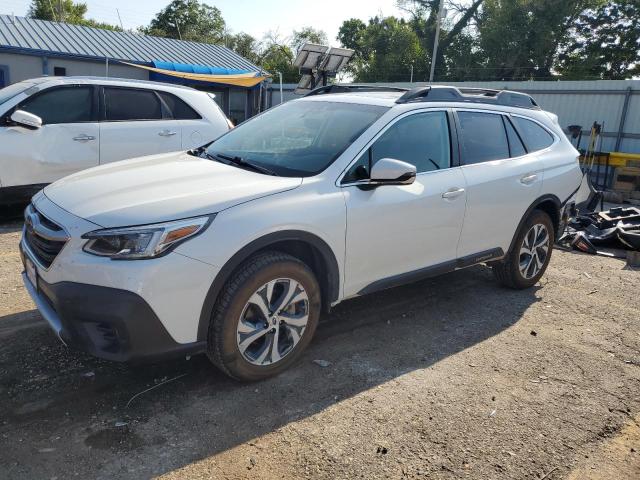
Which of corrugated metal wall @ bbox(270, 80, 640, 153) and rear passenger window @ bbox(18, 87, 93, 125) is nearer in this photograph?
rear passenger window @ bbox(18, 87, 93, 125)

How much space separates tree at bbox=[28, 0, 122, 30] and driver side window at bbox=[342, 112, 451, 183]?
156ft

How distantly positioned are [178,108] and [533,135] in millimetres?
4605

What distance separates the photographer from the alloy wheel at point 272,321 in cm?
306

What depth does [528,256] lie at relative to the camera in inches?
199

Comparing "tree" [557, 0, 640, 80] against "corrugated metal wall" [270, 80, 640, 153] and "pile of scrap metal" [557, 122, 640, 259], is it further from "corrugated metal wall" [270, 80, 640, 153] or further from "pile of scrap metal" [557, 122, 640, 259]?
"pile of scrap metal" [557, 122, 640, 259]

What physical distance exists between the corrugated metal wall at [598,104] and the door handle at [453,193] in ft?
35.8

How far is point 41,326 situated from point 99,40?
1986 cm

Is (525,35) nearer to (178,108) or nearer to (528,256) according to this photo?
(178,108)

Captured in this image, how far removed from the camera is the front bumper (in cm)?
261

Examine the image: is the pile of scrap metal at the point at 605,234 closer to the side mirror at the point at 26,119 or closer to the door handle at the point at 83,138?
the door handle at the point at 83,138

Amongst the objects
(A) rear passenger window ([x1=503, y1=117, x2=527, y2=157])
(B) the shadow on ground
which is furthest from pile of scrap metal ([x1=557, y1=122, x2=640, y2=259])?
(B) the shadow on ground

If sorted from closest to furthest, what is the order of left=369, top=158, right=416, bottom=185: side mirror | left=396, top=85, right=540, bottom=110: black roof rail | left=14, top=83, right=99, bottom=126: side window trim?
left=369, top=158, right=416, bottom=185: side mirror, left=396, top=85, right=540, bottom=110: black roof rail, left=14, top=83, right=99, bottom=126: side window trim

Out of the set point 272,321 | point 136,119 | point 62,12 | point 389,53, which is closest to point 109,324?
point 272,321

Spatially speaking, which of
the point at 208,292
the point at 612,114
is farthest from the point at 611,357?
the point at 612,114
